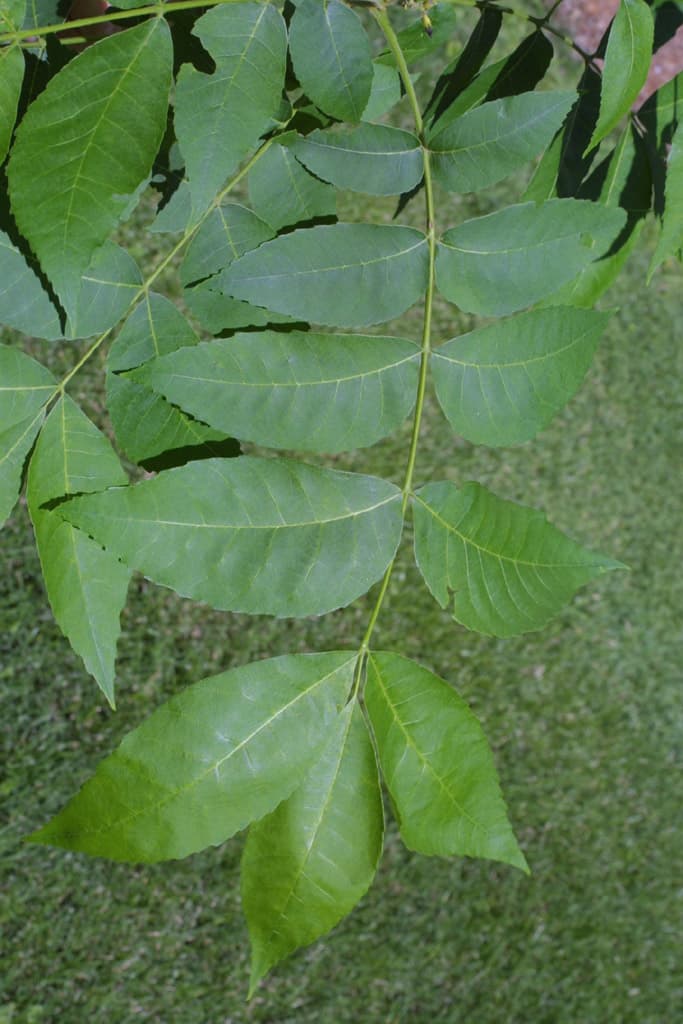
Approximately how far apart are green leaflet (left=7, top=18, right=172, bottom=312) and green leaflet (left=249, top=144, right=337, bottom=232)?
0.27m

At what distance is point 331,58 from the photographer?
119cm

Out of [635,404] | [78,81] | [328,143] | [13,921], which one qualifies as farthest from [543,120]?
[635,404]

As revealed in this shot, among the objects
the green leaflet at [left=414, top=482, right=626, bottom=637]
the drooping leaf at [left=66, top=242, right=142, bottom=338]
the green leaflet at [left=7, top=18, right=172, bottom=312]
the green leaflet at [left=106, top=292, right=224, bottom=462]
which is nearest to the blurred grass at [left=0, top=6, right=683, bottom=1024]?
the drooping leaf at [left=66, top=242, right=142, bottom=338]

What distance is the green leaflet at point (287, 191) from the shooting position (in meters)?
1.32

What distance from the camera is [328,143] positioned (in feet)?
4.11

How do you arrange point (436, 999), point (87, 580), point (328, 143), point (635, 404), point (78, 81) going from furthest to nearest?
point (635, 404) < point (436, 999) < point (328, 143) < point (87, 580) < point (78, 81)

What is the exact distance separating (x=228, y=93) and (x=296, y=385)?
1.05 ft

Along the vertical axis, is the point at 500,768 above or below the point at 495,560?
below

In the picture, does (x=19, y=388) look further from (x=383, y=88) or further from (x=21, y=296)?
(x=383, y=88)

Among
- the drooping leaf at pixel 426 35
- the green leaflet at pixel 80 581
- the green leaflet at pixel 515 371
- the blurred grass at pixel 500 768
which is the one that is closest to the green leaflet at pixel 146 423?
the green leaflet at pixel 80 581

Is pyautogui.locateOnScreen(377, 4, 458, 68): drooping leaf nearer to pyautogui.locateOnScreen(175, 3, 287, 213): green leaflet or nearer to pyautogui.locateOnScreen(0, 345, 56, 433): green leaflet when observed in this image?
pyautogui.locateOnScreen(175, 3, 287, 213): green leaflet

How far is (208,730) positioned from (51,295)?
56 cm

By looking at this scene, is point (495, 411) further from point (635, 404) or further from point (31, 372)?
point (635, 404)

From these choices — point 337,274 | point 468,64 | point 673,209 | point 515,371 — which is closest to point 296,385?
point 337,274
